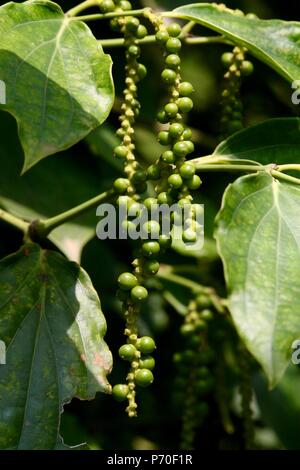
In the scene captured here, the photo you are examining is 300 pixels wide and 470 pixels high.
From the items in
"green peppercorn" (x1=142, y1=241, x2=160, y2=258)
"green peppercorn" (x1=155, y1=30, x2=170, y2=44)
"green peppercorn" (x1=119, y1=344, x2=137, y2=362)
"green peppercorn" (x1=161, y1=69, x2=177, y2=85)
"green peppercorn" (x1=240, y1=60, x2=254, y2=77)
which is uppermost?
"green peppercorn" (x1=240, y1=60, x2=254, y2=77)

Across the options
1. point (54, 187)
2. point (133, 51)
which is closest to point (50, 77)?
point (133, 51)

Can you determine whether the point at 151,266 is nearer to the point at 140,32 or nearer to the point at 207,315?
the point at 140,32

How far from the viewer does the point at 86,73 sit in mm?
1298

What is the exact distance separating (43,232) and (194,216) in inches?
13.1

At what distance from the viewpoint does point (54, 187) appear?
6.01ft

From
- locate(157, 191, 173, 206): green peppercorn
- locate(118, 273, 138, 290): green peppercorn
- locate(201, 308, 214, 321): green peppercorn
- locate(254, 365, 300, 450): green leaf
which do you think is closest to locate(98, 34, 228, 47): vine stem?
locate(157, 191, 173, 206): green peppercorn

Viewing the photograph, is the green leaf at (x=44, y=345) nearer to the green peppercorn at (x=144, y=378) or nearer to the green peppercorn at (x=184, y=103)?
the green peppercorn at (x=144, y=378)

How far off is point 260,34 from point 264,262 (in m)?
0.42

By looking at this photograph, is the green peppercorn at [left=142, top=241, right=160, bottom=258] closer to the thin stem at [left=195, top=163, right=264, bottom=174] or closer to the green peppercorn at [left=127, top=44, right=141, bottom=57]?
the thin stem at [left=195, top=163, right=264, bottom=174]

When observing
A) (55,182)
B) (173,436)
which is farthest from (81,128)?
(173,436)

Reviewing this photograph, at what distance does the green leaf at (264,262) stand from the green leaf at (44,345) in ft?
0.85

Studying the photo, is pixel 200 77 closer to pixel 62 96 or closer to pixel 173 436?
pixel 173 436

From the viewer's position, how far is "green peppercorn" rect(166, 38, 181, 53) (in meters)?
1.28

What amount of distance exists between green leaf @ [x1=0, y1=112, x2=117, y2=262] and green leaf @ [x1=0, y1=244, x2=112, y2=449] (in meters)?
0.23
